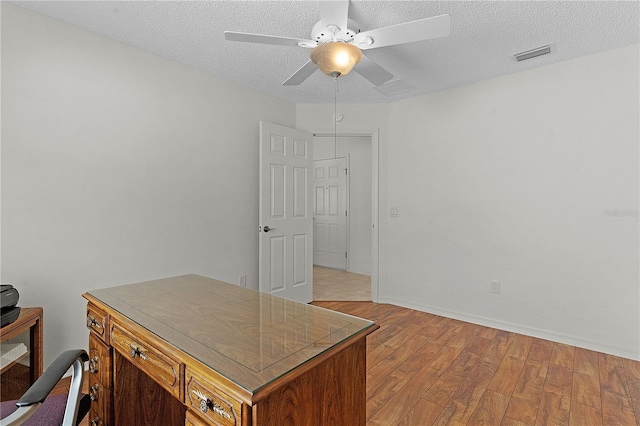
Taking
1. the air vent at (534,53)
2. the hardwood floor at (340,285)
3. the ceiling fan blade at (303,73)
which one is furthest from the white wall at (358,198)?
the ceiling fan blade at (303,73)

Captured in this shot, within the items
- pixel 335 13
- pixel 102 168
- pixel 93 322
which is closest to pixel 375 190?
pixel 335 13

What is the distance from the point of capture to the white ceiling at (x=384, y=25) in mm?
2111

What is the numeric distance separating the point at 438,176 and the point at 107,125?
3.15 meters

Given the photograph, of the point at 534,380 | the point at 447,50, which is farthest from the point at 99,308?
the point at 447,50

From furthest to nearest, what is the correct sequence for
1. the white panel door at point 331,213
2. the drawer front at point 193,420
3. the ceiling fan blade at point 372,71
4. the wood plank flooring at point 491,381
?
the white panel door at point 331,213 < the ceiling fan blade at point 372,71 < the wood plank flooring at point 491,381 < the drawer front at point 193,420

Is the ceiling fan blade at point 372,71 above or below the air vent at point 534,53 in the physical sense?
below

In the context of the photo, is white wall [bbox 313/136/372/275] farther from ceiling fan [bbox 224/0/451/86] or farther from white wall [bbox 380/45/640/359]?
ceiling fan [bbox 224/0/451/86]

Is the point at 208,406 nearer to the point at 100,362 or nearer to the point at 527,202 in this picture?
the point at 100,362

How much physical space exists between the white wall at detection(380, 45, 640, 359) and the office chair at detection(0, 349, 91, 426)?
3299mm

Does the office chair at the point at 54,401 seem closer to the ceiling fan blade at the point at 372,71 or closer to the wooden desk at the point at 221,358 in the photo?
the wooden desk at the point at 221,358

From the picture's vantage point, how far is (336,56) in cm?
182

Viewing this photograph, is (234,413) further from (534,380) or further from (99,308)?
(534,380)

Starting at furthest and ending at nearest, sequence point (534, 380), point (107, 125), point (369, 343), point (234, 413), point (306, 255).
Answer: point (306, 255) < point (369, 343) < point (107, 125) < point (534, 380) < point (234, 413)

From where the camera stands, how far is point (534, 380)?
2.26 metres
